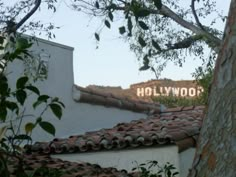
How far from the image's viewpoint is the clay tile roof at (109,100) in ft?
35.3

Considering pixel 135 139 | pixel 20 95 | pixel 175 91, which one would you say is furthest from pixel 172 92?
pixel 20 95

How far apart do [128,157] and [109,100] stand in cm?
330

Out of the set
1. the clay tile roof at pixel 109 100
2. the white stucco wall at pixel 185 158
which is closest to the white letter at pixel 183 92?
the clay tile roof at pixel 109 100

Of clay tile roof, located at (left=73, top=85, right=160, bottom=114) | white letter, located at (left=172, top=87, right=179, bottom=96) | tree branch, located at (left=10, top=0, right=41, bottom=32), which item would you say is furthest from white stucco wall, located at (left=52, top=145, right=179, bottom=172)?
white letter, located at (left=172, top=87, right=179, bottom=96)

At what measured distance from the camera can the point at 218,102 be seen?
1.61 meters

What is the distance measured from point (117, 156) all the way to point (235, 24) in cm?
702

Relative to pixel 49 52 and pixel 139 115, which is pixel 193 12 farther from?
pixel 139 115

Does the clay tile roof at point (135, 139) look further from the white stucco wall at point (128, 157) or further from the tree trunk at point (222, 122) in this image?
the tree trunk at point (222, 122)

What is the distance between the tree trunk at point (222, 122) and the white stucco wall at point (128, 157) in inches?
245

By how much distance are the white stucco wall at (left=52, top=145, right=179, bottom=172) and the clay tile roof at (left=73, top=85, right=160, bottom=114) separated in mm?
1965

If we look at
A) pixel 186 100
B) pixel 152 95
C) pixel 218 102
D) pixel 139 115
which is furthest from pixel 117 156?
pixel 186 100

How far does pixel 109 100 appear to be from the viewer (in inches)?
454

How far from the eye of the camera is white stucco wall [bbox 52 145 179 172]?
786cm

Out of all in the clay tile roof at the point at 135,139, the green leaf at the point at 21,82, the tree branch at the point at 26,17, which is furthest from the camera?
the clay tile roof at the point at 135,139
